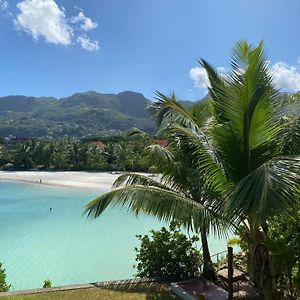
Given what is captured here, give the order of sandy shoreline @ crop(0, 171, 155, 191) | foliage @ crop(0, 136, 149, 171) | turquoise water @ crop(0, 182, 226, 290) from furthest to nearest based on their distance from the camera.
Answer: foliage @ crop(0, 136, 149, 171)
sandy shoreline @ crop(0, 171, 155, 191)
turquoise water @ crop(0, 182, 226, 290)

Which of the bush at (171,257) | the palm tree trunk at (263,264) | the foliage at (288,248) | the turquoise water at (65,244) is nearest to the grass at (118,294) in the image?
the bush at (171,257)

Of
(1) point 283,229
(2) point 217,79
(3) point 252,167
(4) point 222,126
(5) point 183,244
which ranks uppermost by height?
(2) point 217,79

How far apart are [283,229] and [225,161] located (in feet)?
6.96

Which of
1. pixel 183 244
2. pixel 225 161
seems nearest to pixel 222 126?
pixel 225 161

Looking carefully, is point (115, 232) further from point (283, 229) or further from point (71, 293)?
point (283, 229)

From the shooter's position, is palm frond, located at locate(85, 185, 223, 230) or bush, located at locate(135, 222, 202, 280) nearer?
palm frond, located at locate(85, 185, 223, 230)

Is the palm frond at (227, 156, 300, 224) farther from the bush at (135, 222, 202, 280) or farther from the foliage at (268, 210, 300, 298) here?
the bush at (135, 222, 202, 280)

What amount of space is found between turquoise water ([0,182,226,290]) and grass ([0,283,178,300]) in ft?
12.0

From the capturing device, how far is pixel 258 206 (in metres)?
4.03

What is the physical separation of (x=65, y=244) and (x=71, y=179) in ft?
103

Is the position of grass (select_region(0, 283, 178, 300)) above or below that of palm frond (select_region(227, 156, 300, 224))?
below

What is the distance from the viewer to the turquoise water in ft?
46.3

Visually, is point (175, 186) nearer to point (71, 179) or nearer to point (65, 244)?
point (65, 244)

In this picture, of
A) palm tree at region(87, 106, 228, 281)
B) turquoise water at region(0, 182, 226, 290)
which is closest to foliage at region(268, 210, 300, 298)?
palm tree at region(87, 106, 228, 281)
